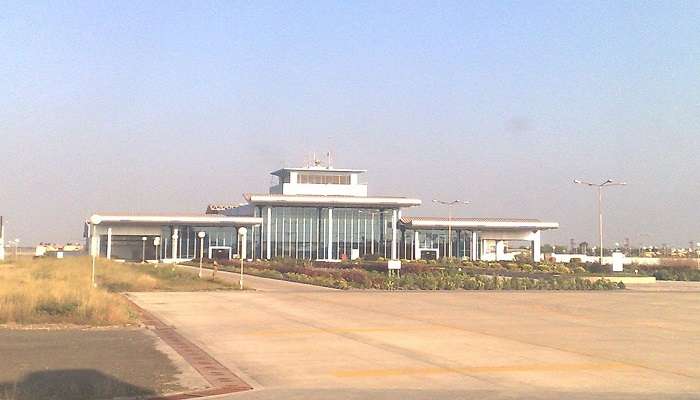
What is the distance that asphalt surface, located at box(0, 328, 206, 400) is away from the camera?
10078 millimetres

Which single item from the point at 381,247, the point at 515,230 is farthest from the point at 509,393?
the point at 515,230

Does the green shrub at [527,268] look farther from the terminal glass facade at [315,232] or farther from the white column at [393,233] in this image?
the terminal glass facade at [315,232]

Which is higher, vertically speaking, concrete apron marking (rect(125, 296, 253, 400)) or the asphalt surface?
the asphalt surface

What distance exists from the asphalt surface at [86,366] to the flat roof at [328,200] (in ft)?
222

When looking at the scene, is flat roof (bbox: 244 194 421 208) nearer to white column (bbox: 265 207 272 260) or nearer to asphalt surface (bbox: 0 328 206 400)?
white column (bbox: 265 207 272 260)

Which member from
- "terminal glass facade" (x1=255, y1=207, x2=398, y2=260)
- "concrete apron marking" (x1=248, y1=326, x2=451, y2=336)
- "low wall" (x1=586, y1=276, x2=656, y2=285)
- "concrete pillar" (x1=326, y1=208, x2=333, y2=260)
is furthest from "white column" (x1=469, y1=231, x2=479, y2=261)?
"concrete apron marking" (x1=248, y1=326, x2=451, y2=336)

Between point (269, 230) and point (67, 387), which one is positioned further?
point (269, 230)

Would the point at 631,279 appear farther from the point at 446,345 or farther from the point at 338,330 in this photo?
the point at 446,345

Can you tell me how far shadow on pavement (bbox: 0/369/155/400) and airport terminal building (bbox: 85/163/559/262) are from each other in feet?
240

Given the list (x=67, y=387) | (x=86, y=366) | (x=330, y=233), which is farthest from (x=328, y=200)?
(x=67, y=387)

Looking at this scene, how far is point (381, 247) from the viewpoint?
8981 centimetres

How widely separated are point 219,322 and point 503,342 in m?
7.86

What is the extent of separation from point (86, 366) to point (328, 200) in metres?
73.4

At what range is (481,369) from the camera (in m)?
12.6
